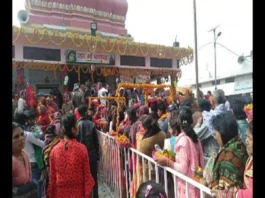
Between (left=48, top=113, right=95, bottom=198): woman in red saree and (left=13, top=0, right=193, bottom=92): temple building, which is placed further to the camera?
(left=13, top=0, right=193, bottom=92): temple building

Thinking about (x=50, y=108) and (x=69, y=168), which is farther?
(x=50, y=108)

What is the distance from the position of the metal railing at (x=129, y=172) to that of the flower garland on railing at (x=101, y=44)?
8.26m

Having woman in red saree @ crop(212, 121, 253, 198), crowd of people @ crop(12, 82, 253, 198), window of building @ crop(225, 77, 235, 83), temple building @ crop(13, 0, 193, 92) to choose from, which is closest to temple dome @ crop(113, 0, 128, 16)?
temple building @ crop(13, 0, 193, 92)

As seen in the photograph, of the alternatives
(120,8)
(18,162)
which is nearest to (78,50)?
(120,8)

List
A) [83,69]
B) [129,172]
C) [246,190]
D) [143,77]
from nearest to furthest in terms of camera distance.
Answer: [246,190], [129,172], [83,69], [143,77]

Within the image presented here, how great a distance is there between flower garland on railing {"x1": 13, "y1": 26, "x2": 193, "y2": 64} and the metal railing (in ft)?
27.1

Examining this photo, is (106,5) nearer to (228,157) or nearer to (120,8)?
(120,8)

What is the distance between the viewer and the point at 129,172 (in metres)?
3.92

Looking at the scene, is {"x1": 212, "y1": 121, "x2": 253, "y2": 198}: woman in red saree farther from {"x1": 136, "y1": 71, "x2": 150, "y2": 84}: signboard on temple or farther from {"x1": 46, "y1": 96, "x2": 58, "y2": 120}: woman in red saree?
{"x1": 136, "y1": 71, "x2": 150, "y2": 84}: signboard on temple

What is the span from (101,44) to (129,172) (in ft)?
35.6

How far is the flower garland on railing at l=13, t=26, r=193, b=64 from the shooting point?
40.9ft
